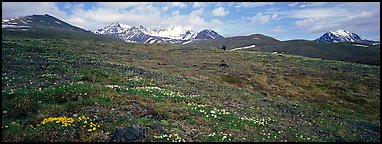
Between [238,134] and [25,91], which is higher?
[25,91]

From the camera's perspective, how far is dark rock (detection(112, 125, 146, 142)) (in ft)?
44.7

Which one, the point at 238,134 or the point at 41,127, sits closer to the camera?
the point at 41,127

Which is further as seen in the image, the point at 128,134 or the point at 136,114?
the point at 136,114

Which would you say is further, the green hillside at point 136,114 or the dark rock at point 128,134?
the green hillside at point 136,114

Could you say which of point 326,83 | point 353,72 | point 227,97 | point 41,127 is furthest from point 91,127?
point 353,72

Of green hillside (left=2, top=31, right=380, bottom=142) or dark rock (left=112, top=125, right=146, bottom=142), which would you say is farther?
green hillside (left=2, top=31, right=380, bottom=142)

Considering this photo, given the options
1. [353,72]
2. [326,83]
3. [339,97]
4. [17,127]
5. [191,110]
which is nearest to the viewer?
[17,127]

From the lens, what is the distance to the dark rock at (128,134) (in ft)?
44.7

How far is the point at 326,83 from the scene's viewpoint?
47.9 meters

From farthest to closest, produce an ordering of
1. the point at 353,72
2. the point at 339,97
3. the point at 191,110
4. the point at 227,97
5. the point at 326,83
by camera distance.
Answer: the point at 353,72
the point at 326,83
the point at 339,97
the point at 227,97
the point at 191,110

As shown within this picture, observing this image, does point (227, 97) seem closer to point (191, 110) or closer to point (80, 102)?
point (191, 110)

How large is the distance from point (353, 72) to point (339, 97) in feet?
70.1

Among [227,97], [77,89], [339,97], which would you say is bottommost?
[339,97]

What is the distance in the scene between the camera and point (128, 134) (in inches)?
545
